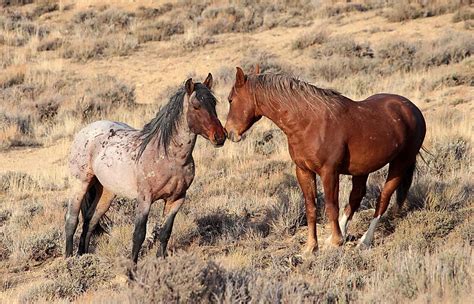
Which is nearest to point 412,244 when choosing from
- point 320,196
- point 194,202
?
point 320,196

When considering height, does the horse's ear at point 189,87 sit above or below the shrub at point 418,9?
above

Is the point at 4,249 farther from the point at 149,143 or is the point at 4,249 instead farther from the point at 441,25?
the point at 441,25

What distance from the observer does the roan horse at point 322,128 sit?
20.9 ft

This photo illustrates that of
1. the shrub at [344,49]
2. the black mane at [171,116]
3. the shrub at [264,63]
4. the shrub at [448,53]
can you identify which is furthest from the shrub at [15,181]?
the shrub at [344,49]

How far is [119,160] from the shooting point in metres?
6.66

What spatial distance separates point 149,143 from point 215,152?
5.26m

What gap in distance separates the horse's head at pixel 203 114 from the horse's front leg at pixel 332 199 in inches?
42.5

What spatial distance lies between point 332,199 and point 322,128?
0.70 m

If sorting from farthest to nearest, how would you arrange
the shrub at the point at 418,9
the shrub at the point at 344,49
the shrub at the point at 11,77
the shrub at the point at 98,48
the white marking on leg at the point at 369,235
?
the shrub at the point at 418,9 → the shrub at the point at 98,48 → the shrub at the point at 344,49 → the shrub at the point at 11,77 → the white marking on leg at the point at 369,235

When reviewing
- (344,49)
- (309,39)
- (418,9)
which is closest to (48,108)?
(344,49)

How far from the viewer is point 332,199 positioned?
6.51 metres

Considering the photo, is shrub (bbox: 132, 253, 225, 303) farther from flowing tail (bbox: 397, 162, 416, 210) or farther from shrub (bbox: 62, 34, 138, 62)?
shrub (bbox: 62, 34, 138, 62)

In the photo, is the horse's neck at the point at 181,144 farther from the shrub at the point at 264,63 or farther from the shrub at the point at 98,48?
the shrub at the point at 98,48

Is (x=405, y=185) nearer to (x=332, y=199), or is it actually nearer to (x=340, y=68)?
(x=332, y=199)
